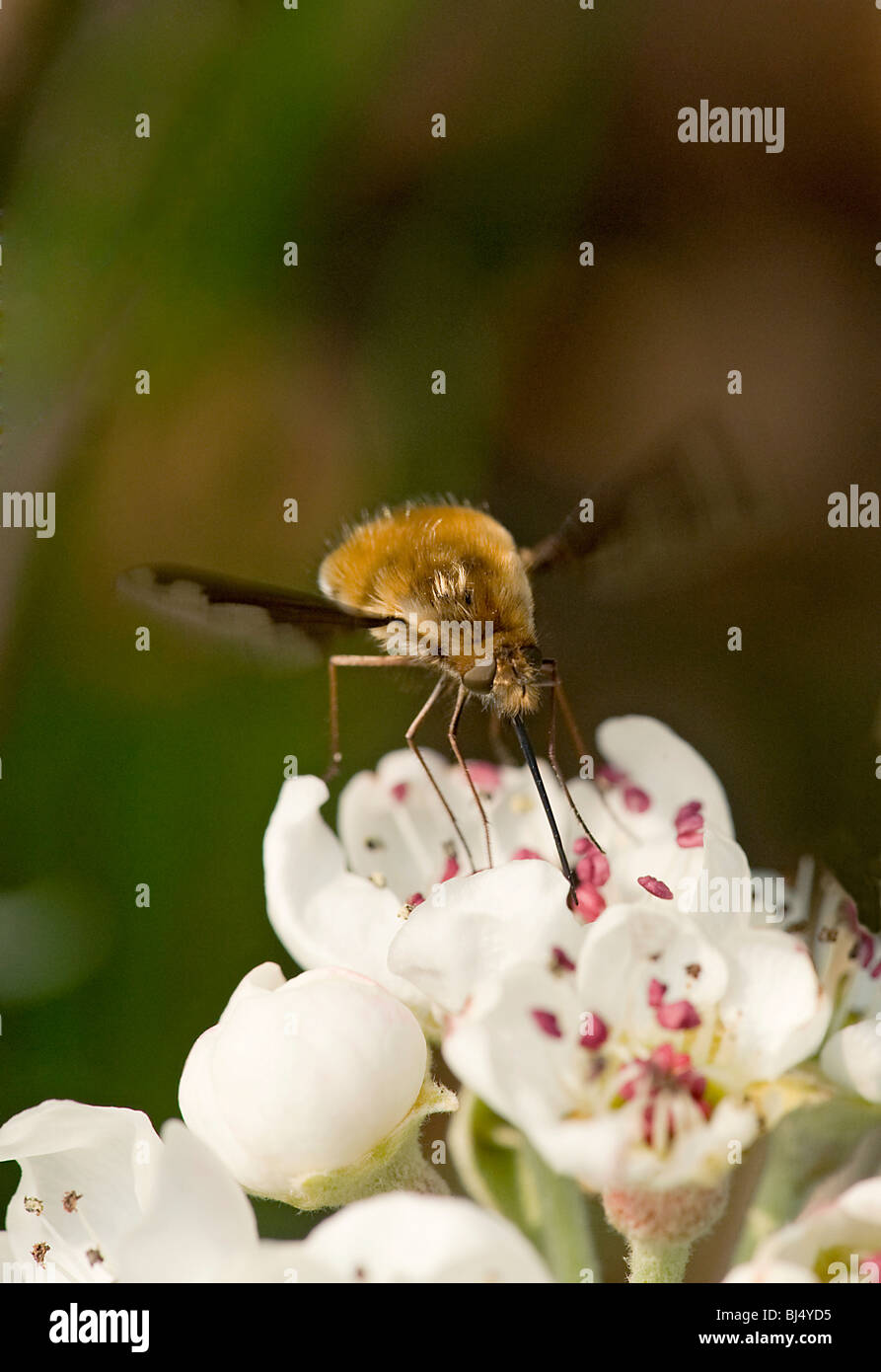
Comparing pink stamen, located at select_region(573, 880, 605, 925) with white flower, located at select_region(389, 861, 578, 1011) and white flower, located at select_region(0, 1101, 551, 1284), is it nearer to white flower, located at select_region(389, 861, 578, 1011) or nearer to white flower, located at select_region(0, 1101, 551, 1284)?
white flower, located at select_region(389, 861, 578, 1011)

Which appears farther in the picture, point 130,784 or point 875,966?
point 130,784

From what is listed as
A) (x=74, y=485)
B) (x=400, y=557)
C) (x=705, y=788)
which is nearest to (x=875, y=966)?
(x=705, y=788)

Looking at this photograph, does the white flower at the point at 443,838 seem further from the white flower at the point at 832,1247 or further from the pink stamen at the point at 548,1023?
the white flower at the point at 832,1247

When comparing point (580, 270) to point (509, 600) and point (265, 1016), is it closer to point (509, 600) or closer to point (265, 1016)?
point (509, 600)

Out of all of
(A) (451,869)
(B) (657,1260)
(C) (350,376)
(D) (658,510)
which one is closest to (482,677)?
(A) (451,869)

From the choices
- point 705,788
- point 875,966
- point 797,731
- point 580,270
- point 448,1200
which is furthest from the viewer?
point 580,270

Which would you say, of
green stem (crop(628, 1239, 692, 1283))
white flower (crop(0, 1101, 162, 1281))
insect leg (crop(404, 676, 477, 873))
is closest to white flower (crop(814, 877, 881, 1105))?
green stem (crop(628, 1239, 692, 1283))
